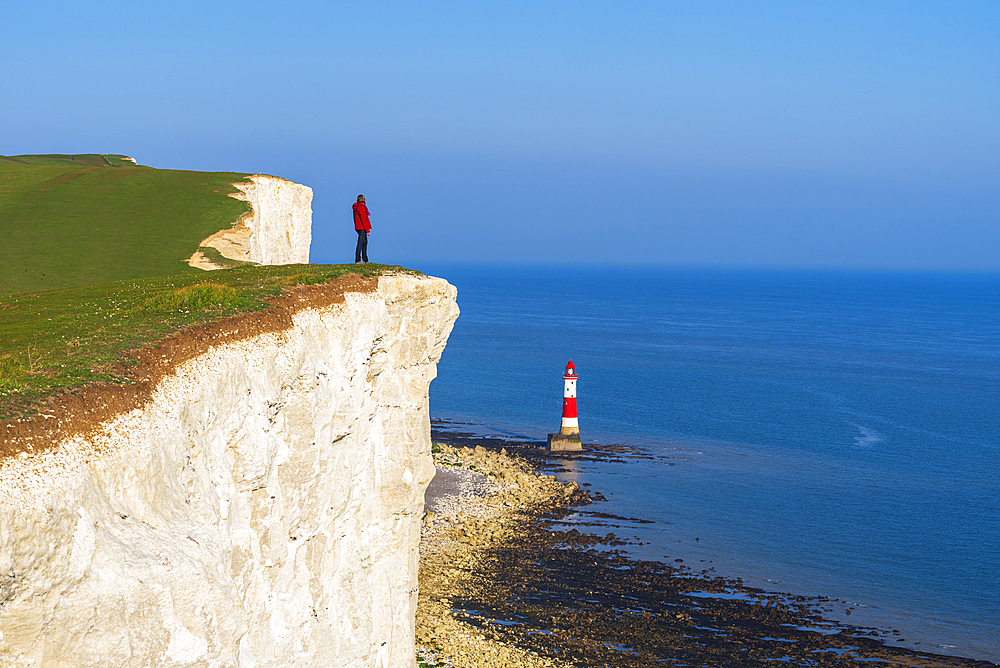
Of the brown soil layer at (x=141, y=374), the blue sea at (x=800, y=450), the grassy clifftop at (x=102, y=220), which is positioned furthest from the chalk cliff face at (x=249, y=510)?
the blue sea at (x=800, y=450)

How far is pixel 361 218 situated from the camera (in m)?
27.1

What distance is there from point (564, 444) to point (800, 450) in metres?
17.3

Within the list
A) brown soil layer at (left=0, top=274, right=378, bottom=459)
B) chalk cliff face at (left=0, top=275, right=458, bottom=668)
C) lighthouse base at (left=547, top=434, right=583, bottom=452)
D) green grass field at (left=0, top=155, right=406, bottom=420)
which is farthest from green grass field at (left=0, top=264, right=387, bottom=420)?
lighthouse base at (left=547, top=434, right=583, bottom=452)

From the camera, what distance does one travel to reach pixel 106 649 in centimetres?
1146

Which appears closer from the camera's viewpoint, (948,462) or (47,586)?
(47,586)

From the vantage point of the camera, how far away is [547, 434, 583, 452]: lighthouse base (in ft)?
198

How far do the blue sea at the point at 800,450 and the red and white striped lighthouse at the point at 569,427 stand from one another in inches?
137

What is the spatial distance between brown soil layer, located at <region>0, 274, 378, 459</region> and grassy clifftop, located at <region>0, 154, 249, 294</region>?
1367 cm

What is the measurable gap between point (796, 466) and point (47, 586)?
5410 centimetres

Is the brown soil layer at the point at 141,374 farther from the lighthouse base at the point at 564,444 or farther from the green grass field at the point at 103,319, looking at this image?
the lighthouse base at the point at 564,444

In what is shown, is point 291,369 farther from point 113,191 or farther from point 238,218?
point 113,191

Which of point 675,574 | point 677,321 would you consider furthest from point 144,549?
point 677,321

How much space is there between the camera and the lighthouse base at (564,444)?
60.2 m

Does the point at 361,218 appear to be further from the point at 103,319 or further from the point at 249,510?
the point at 249,510
